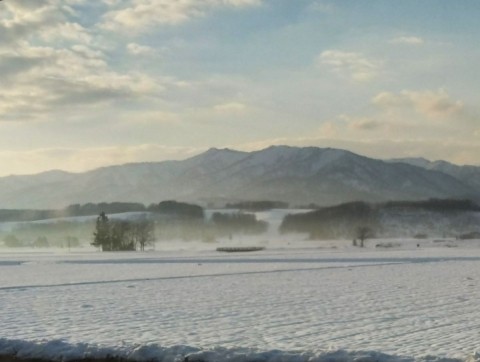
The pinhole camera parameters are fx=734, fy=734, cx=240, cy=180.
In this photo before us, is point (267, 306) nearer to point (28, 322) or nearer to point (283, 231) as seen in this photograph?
point (28, 322)

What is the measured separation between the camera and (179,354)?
12.2 metres

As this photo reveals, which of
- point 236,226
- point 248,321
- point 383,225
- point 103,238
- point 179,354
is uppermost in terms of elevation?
point 236,226

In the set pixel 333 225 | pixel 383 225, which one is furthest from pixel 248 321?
pixel 383 225

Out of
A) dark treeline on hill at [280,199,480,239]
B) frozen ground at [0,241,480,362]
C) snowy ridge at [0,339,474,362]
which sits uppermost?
dark treeline on hill at [280,199,480,239]

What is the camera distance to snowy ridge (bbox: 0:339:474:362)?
Result: 455 inches

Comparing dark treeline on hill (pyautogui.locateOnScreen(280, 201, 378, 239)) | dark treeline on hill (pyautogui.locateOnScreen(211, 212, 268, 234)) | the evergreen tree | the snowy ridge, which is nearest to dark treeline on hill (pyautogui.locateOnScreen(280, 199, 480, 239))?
dark treeline on hill (pyautogui.locateOnScreen(280, 201, 378, 239))

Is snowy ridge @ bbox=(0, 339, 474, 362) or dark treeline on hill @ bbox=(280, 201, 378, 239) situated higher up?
dark treeline on hill @ bbox=(280, 201, 378, 239)

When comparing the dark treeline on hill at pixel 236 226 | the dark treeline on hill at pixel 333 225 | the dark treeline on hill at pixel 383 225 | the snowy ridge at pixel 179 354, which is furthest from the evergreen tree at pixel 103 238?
the snowy ridge at pixel 179 354

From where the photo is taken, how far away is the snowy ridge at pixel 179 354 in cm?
1155

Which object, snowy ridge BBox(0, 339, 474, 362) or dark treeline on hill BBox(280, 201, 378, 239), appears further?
dark treeline on hill BBox(280, 201, 378, 239)

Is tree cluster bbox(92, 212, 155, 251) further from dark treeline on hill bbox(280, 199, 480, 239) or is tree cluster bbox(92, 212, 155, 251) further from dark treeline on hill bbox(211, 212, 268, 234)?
dark treeline on hill bbox(280, 199, 480, 239)

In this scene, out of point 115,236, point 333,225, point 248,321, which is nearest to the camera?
point 248,321

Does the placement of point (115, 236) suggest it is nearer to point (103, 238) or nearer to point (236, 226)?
point (103, 238)

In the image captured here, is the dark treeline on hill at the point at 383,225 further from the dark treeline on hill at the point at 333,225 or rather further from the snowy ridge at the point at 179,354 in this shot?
the snowy ridge at the point at 179,354
